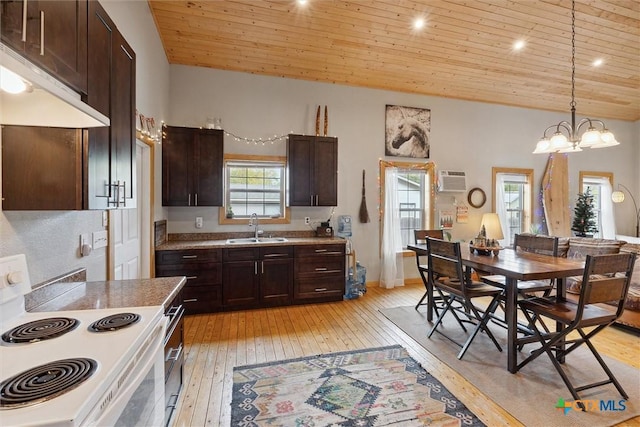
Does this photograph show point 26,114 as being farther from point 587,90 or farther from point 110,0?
point 587,90

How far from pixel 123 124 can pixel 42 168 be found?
0.60m

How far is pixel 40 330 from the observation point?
116cm

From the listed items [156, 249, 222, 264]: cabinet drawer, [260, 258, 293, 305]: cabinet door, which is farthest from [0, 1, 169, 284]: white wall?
[260, 258, 293, 305]: cabinet door

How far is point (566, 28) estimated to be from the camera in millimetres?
3740

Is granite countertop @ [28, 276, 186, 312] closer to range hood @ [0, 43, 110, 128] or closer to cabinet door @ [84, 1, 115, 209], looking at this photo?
cabinet door @ [84, 1, 115, 209]

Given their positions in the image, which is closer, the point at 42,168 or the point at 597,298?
the point at 42,168

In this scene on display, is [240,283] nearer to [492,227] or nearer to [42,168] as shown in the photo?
[42,168]

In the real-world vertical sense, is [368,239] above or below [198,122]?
below

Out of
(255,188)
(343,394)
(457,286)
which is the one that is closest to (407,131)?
(255,188)

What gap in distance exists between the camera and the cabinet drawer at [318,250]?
388cm

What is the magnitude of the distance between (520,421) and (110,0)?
3903 mm

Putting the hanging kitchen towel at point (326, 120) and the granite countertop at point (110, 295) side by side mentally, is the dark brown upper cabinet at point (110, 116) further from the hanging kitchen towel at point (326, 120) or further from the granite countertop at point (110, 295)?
the hanging kitchen towel at point (326, 120)

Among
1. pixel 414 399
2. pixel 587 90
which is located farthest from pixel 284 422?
pixel 587 90

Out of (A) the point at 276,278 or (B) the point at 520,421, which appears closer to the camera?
(B) the point at 520,421
